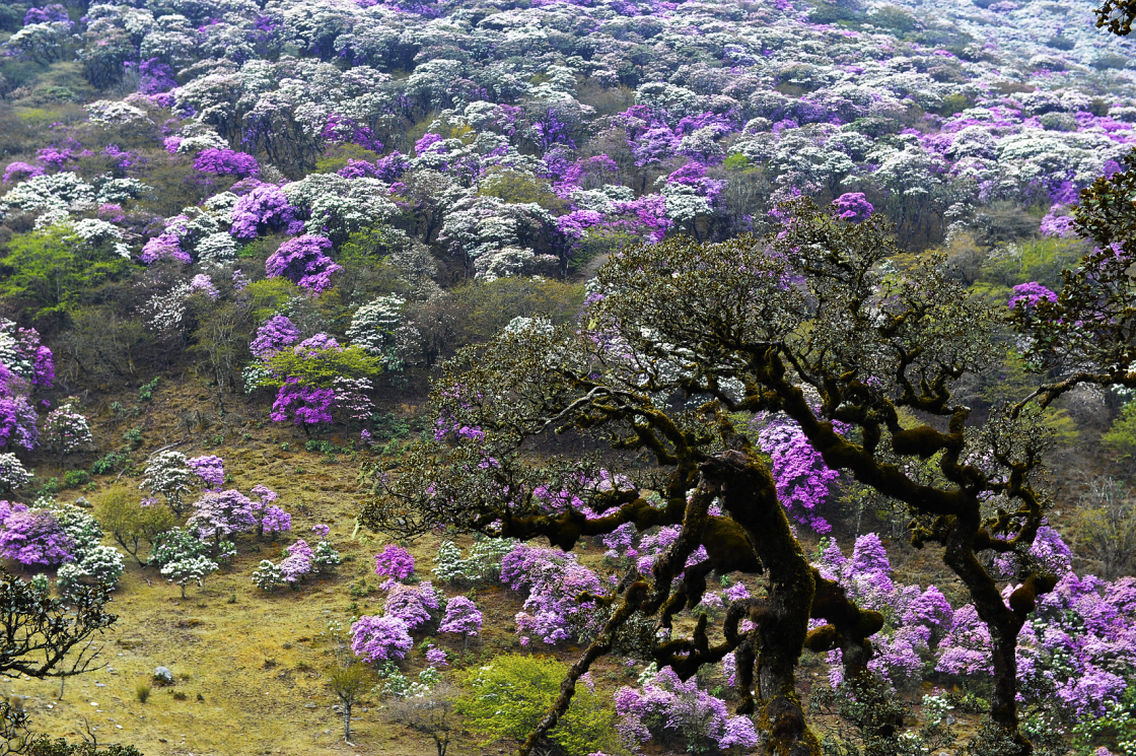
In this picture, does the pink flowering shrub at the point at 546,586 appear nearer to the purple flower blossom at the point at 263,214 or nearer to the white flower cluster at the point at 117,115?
the purple flower blossom at the point at 263,214

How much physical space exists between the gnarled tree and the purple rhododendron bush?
0.17 feet

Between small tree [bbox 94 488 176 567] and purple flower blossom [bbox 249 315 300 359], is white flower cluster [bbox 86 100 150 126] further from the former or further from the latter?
small tree [bbox 94 488 176 567]

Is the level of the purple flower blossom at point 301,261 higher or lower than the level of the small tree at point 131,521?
higher

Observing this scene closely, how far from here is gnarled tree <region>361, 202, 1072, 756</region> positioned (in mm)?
6766

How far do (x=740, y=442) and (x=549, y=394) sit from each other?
6.07ft

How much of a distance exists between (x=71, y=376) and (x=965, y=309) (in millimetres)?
27650

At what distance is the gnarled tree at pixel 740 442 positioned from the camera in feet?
22.2

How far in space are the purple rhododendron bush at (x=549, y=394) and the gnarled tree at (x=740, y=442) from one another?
0.17 ft

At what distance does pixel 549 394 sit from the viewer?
7.56 meters

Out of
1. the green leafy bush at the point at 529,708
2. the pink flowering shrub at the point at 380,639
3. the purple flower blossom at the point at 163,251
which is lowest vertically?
the pink flowering shrub at the point at 380,639

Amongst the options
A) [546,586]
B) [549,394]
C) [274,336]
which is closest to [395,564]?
[546,586]

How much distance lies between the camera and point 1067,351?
641 centimetres

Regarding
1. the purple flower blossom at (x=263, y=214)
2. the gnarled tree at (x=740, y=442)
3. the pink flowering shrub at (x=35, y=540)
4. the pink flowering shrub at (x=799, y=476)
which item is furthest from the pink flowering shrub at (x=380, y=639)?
the purple flower blossom at (x=263, y=214)

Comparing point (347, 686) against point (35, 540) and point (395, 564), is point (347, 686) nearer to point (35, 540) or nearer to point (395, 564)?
point (395, 564)
